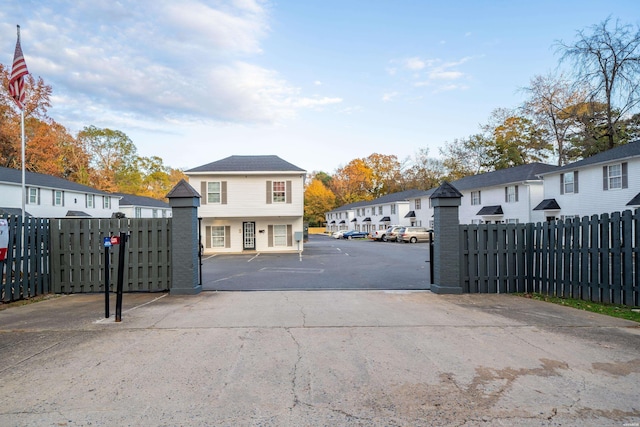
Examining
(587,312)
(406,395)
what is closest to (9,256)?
(406,395)

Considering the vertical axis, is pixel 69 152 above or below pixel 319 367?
above

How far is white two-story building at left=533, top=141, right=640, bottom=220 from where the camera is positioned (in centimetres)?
2144

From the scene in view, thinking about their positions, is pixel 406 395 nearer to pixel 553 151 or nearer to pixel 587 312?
pixel 587 312

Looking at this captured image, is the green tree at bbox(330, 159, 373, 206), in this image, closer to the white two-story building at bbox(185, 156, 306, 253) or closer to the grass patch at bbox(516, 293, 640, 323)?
the white two-story building at bbox(185, 156, 306, 253)

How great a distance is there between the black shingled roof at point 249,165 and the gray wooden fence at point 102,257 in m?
16.6

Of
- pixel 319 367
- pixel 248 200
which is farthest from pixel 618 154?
pixel 319 367

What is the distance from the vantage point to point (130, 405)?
3322mm

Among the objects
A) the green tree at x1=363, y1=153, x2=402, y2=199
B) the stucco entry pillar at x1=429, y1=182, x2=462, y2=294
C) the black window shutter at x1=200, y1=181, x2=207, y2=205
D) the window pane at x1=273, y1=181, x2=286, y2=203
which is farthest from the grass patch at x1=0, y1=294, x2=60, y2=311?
the green tree at x1=363, y1=153, x2=402, y2=199

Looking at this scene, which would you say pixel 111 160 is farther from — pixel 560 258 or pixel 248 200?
pixel 560 258

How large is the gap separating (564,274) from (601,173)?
2048 centimetres

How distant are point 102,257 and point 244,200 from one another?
54.3ft

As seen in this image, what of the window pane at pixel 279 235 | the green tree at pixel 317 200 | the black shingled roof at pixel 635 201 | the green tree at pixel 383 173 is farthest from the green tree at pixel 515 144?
the window pane at pixel 279 235

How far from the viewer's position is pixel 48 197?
31.1m

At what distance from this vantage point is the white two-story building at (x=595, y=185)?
2144cm
